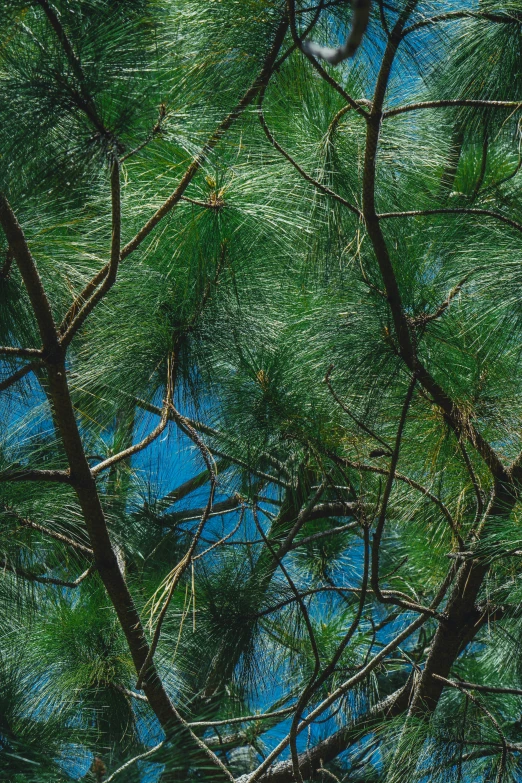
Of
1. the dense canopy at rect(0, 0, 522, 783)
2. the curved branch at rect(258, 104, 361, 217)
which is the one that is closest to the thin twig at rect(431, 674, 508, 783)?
the dense canopy at rect(0, 0, 522, 783)

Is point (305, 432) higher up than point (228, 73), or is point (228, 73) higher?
point (228, 73)

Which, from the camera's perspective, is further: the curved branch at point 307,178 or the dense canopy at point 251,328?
the curved branch at point 307,178

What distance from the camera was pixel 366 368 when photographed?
3.27ft

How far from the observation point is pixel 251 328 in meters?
1.13

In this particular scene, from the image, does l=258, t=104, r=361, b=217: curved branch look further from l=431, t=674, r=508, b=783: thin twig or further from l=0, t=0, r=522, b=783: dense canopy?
l=431, t=674, r=508, b=783: thin twig

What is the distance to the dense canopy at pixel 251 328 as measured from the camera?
753 mm

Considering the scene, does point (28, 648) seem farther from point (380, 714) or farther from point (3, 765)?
point (3, 765)

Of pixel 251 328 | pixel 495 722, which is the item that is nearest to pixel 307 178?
pixel 251 328

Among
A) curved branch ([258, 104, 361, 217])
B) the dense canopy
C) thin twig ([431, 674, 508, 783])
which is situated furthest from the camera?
thin twig ([431, 674, 508, 783])

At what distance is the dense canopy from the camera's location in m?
0.75

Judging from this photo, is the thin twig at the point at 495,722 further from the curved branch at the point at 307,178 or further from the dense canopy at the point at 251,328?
the curved branch at the point at 307,178

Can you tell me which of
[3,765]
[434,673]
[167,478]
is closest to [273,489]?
[167,478]

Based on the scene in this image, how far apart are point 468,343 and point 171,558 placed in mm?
651

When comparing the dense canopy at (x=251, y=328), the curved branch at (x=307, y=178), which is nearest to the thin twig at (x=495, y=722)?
the dense canopy at (x=251, y=328)
